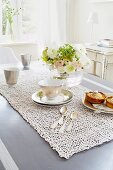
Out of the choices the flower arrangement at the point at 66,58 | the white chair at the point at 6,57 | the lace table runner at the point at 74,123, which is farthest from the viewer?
the white chair at the point at 6,57

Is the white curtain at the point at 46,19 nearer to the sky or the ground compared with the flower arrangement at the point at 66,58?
nearer to the sky

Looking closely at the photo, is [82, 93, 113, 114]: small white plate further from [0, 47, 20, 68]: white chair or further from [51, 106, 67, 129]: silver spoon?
[0, 47, 20, 68]: white chair

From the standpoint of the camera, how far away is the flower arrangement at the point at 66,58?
139 cm

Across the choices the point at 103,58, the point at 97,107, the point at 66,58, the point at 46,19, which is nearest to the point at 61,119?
the point at 97,107

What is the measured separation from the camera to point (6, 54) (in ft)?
7.91

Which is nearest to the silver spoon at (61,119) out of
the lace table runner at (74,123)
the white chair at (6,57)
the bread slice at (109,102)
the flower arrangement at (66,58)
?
the lace table runner at (74,123)

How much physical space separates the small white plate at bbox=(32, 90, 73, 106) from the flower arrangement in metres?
0.19

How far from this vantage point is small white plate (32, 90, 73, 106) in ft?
3.73

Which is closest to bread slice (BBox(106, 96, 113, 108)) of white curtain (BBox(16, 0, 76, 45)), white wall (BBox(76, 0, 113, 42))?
white wall (BBox(76, 0, 113, 42))

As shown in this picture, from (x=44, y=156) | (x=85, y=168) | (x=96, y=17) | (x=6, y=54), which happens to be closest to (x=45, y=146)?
(x=44, y=156)

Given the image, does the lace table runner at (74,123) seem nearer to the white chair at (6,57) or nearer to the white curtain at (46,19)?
the white chair at (6,57)

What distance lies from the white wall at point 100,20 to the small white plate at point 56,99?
7.31 ft

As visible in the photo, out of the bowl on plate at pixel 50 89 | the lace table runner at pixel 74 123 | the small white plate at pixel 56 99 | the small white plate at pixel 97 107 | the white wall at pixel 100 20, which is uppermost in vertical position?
the white wall at pixel 100 20

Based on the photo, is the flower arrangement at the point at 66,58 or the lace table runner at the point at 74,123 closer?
the lace table runner at the point at 74,123
